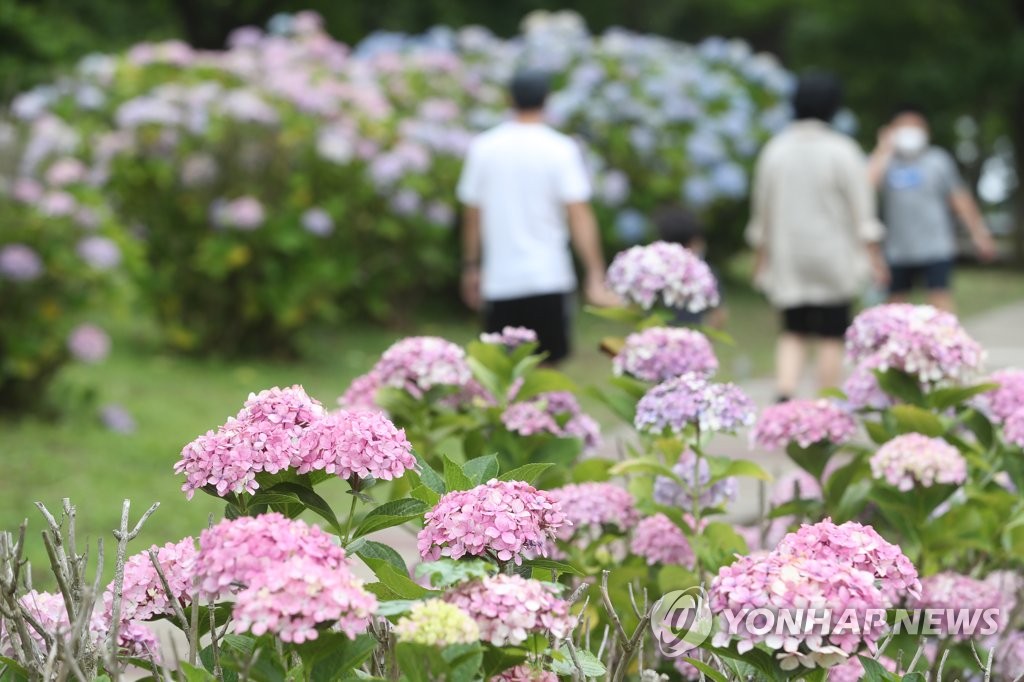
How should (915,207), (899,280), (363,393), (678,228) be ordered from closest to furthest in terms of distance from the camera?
(363,393) → (678,228) → (915,207) → (899,280)

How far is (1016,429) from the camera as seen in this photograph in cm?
298

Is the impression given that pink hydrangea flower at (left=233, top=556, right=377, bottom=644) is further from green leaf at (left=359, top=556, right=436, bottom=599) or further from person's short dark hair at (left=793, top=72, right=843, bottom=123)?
person's short dark hair at (left=793, top=72, right=843, bottom=123)

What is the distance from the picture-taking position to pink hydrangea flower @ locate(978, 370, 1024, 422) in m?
3.08

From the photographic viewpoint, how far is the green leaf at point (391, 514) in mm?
2053

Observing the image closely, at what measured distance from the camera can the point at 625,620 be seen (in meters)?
2.84

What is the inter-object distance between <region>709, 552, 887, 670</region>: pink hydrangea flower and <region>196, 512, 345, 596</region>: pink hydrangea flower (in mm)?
459

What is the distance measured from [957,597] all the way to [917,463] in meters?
0.30

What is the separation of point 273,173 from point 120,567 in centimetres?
762

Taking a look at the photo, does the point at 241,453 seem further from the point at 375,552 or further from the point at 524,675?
the point at 524,675

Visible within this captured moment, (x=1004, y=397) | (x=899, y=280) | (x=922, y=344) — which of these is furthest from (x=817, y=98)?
(x=922, y=344)

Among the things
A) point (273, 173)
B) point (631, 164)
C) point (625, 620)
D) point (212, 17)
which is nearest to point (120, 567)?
point (625, 620)

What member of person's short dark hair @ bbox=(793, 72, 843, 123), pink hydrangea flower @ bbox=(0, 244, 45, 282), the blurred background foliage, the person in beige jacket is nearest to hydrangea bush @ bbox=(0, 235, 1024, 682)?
pink hydrangea flower @ bbox=(0, 244, 45, 282)

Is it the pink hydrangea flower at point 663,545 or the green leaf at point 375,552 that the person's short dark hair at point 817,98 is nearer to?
the pink hydrangea flower at point 663,545

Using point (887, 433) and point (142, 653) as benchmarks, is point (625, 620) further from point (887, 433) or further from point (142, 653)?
point (142, 653)
